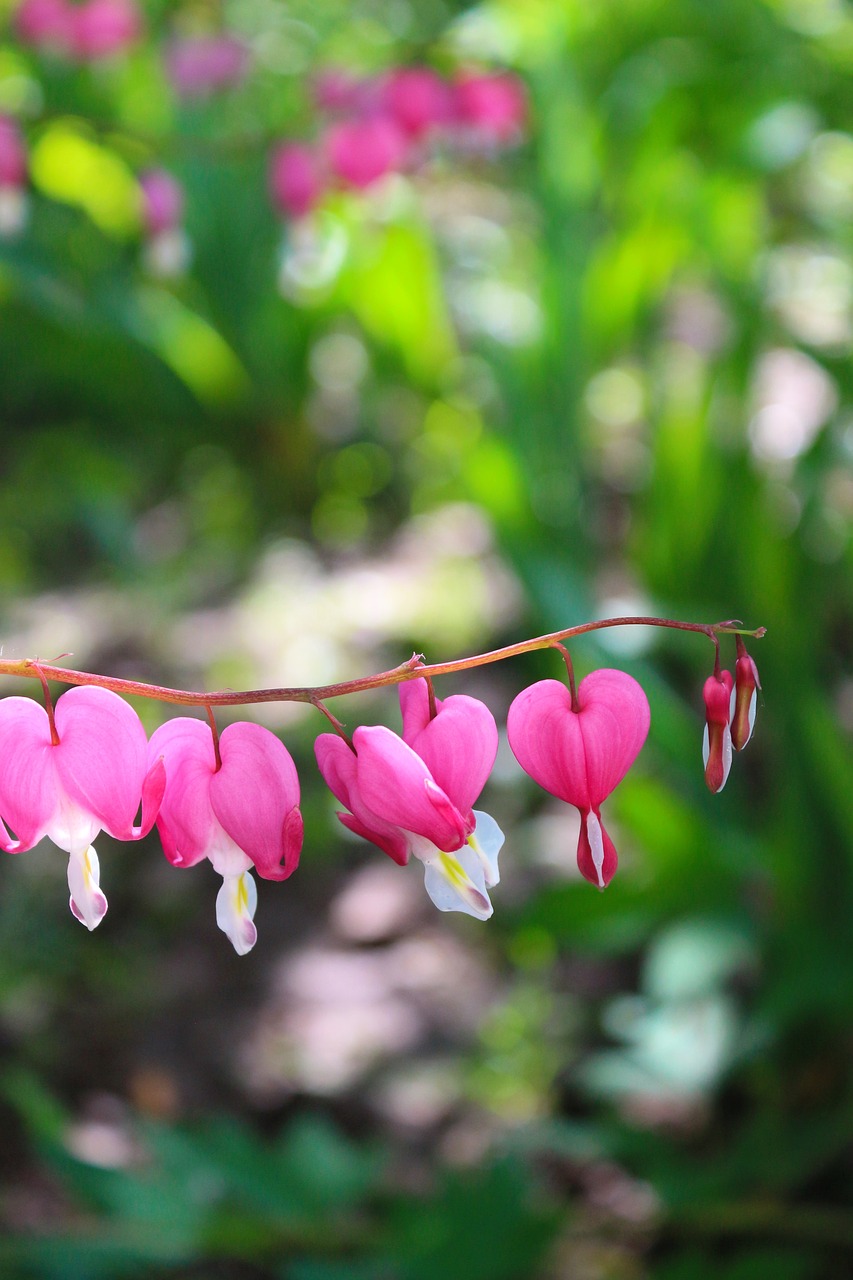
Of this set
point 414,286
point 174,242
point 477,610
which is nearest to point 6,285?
point 174,242

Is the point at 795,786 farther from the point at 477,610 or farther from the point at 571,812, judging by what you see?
the point at 477,610

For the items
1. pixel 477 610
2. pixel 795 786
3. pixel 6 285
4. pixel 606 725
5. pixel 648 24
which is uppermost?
pixel 648 24

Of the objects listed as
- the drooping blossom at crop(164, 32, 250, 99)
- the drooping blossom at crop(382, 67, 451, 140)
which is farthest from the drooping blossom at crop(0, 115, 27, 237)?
the drooping blossom at crop(164, 32, 250, 99)

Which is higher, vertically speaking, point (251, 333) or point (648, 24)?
point (648, 24)

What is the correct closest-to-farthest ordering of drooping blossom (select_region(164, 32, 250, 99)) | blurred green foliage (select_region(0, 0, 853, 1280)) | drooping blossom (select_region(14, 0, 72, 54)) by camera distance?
1. blurred green foliage (select_region(0, 0, 853, 1280))
2. drooping blossom (select_region(14, 0, 72, 54))
3. drooping blossom (select_region(164, 32, 250, 99))

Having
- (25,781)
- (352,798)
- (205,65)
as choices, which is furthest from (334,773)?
(205,65)

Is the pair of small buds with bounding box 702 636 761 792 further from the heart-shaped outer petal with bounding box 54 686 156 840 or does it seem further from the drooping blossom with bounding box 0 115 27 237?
the drooping blossom with bounding box 0 115 27 237
